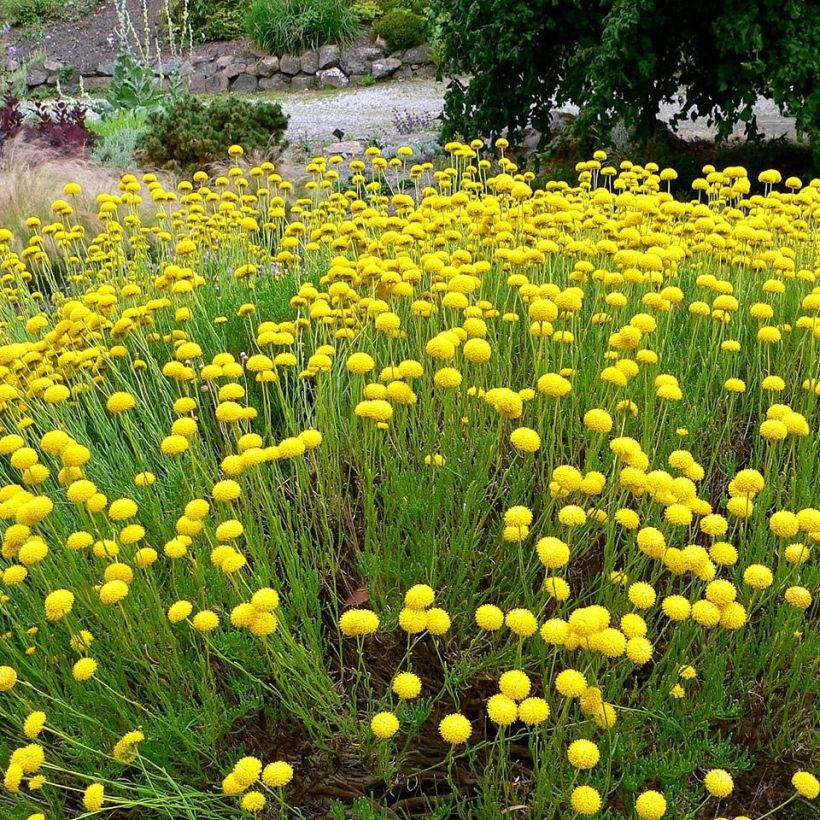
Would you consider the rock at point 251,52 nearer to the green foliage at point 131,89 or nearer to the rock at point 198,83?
the rock at point 198,83

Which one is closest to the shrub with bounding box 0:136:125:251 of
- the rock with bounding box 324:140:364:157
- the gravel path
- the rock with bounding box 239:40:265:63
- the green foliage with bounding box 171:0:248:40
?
the rock with bounding box 324:140:364:157

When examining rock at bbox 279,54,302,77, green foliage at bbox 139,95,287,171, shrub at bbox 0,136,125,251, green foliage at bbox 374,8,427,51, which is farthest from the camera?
rock at bbox 279,54,302,77

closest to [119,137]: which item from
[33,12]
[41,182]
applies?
[41,182]

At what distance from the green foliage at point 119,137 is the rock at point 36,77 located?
9.73 metres

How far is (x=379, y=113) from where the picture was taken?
46.5 ft

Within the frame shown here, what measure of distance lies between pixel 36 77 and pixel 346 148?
42.3 ft

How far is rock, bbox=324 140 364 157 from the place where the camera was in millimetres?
10375

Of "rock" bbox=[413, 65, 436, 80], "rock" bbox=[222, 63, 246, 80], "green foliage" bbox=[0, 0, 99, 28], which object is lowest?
"rock" bbox=[413, 65, 436, 80]

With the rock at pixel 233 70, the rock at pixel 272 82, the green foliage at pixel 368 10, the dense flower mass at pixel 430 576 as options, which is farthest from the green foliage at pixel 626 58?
the green foliage at pixel 368 10

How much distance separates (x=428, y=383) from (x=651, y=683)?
1.13 metres

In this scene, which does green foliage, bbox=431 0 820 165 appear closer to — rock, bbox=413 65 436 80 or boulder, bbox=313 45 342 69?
rock, bbox=413 65 436 80

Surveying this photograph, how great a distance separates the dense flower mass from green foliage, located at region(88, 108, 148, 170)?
21.2 feet

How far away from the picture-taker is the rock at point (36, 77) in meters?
19.1

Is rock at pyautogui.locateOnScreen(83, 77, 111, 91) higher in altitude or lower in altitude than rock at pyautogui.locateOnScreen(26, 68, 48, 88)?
lower
